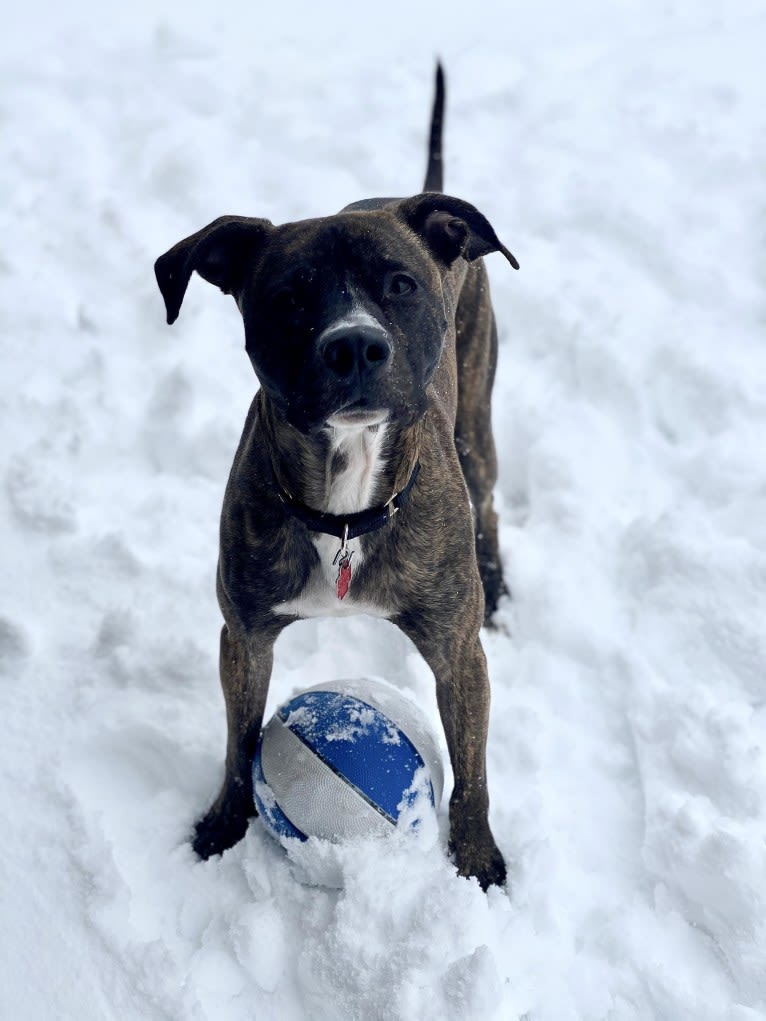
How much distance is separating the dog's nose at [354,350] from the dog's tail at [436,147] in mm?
2017

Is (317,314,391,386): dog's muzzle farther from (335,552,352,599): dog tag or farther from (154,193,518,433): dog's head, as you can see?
(335,552,352,599): dog tag

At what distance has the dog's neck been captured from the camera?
8.93 feet

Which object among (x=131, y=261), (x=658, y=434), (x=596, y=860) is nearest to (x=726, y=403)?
(x=658, y=434)

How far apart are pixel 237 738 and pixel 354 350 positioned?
4.63 feet

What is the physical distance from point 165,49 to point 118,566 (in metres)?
5.38

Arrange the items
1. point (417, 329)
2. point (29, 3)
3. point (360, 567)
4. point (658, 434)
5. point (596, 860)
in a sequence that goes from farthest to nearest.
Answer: point (29, 3) < point (658, 434) < point (596, 860) < point (360, 567) < point (417, 329)

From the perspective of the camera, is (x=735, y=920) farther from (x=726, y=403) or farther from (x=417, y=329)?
(x=726, y=403)

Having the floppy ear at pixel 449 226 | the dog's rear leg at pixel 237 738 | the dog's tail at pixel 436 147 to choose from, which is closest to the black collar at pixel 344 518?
the dog's rear leg at pixel 237 738

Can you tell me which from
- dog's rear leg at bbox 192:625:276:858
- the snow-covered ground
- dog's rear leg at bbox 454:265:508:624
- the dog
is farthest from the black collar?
dog's rear leg at bbox 454:265:508:624

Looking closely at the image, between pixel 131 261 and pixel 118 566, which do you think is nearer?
pixel 118 566

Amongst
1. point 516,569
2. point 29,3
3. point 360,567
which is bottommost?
point 516,569

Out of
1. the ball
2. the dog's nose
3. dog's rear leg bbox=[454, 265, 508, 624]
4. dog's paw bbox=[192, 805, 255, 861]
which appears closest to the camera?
the dog's nose

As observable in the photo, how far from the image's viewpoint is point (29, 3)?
884 cm

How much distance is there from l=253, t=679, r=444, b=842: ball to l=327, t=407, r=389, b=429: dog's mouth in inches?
37.5
